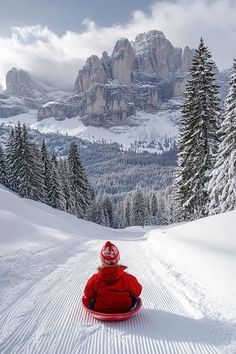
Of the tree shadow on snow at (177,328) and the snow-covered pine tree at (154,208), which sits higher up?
the tree shadow on snow at (177,328)

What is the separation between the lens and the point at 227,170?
20.3 m

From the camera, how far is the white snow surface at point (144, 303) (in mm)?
4344

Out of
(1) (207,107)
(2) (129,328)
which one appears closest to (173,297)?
(2) (129,328)

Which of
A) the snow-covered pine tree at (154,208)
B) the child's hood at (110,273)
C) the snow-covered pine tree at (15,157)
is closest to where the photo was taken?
the child's hood at (110,273)

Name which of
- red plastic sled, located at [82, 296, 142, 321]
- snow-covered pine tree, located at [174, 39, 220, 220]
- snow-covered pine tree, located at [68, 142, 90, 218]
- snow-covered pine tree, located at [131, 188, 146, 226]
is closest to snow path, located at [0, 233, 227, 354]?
red plastic sled, located at [82, 296, 142, 321]

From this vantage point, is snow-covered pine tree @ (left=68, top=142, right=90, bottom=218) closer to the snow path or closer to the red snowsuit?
the snow path

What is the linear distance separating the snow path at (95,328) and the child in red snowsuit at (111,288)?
0.24 m

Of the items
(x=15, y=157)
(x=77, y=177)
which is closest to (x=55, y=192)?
(x=77, y=177)

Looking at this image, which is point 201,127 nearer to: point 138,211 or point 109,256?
point 109,256

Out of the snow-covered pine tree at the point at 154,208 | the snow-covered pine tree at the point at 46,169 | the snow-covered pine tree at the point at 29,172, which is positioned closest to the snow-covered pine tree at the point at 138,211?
the snow-covered pine tree at the point at 154,208

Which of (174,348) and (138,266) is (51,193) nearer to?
(138,266)

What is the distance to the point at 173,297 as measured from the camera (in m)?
6.34

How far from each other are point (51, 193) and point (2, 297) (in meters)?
38.0

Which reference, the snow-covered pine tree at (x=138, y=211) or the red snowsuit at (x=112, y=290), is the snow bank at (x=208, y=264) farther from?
the snow-covered pine tree at (x=138, y=211)
